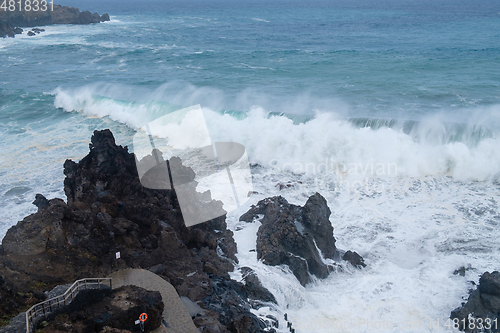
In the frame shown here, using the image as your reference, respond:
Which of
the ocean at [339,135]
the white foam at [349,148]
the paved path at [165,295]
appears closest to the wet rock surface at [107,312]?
the paved path at [165,295]

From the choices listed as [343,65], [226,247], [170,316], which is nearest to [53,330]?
[170,316]

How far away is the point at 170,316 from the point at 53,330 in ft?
8.17

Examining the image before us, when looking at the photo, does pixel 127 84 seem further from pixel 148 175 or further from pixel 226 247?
pixel 226 247

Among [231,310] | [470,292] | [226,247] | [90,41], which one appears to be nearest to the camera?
[231,310]

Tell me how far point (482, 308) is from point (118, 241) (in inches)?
400

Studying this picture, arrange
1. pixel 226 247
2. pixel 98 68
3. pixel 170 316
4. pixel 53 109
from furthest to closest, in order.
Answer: pixel 98 68 → pixel 53 109 → pixel 226 247 → pixel 170 316

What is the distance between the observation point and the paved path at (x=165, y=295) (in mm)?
9344

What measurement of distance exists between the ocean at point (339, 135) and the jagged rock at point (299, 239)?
408 mm

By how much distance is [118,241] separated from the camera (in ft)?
38.9

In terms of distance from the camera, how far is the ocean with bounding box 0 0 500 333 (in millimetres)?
13414

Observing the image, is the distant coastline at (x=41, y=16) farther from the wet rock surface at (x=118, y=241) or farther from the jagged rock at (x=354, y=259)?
the jagged rock at (x=354, y=259)

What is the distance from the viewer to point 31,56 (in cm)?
5362

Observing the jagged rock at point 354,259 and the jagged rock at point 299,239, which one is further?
the jagged rock at point 354,259

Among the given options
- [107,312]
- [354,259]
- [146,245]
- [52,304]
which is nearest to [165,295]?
[107,312]
